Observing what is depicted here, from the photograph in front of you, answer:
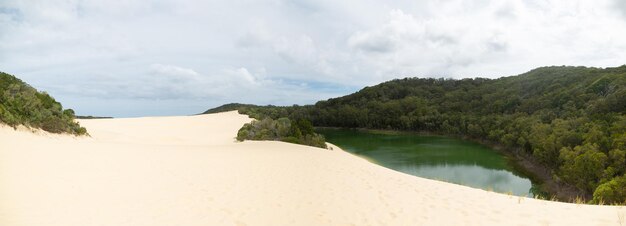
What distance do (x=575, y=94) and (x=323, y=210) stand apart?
9338cm

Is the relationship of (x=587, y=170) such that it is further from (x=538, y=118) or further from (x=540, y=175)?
(x=538, y=118)

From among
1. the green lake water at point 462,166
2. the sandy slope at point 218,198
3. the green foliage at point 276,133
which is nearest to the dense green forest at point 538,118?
the green lake water at point 462,166

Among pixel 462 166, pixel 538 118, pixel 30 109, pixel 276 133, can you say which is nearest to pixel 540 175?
pixel 462 166

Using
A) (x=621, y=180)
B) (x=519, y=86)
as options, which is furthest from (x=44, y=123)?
(x=519, y=86)

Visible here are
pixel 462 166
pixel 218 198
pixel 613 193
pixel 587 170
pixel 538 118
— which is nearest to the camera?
pixel 218 198

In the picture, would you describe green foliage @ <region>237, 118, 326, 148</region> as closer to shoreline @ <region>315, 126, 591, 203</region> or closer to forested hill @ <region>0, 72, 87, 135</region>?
forested hill @ <region>0, 72, 87, 135</region>

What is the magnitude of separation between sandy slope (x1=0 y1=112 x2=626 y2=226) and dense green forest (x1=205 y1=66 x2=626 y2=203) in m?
10.4

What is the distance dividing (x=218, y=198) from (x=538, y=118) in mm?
75887

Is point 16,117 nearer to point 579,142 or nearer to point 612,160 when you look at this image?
point 612,160

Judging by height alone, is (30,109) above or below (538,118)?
above

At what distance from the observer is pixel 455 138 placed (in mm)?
81625

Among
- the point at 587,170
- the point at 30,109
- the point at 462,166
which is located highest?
the point at 30,109

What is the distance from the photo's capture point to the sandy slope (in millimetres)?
7535

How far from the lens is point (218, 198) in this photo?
938 centimetres
